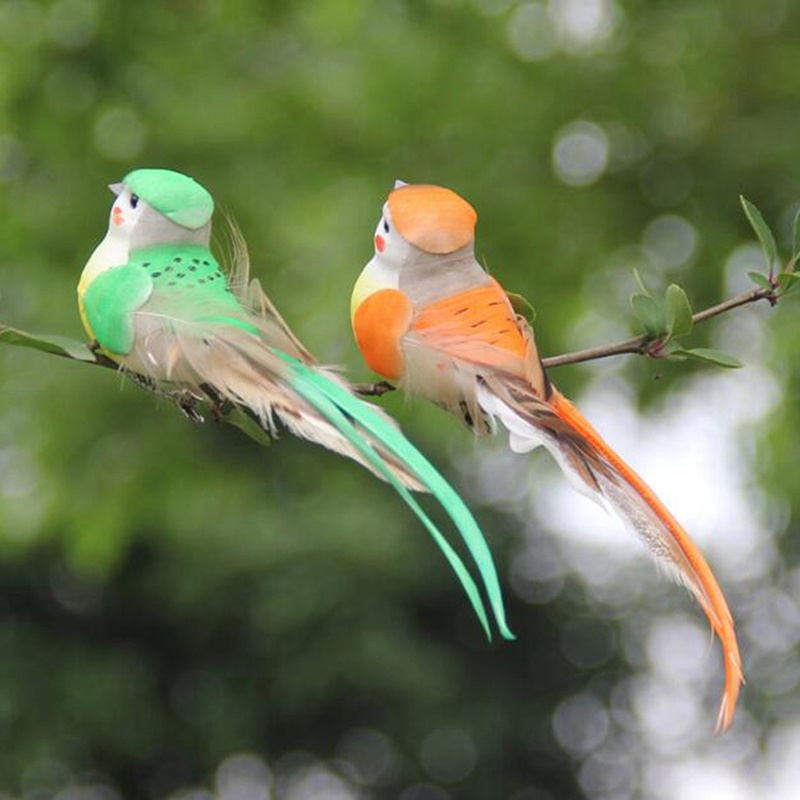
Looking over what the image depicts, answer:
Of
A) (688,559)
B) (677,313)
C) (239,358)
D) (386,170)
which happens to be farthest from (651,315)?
(386,170)

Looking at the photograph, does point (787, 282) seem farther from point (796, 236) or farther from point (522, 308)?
point (522, 308)

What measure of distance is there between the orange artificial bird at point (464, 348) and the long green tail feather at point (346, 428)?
128mm

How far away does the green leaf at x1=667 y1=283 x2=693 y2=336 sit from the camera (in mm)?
1539

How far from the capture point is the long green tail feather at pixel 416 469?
1321mm

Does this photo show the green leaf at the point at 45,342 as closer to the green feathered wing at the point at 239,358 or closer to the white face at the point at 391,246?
the green feathered wing at the point at 239,358

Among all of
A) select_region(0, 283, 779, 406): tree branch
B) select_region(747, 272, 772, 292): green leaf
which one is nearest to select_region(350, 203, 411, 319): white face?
select_region(0, 283, 779, 406): tree branch

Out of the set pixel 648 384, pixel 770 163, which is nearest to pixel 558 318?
pixel 648 384

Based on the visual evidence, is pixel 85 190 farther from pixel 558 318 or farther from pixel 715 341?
pixel 715 341

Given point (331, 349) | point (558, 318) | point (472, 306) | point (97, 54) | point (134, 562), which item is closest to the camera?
point (472, 306)

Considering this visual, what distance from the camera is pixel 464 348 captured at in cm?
158

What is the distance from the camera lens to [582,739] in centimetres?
1050

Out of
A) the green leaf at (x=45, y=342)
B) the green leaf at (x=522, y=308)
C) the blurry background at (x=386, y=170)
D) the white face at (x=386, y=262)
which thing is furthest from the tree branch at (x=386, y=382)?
the blurry background at (x=386, y=170)

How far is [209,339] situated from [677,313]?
447 millimetres

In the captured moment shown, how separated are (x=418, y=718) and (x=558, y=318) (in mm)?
5360
